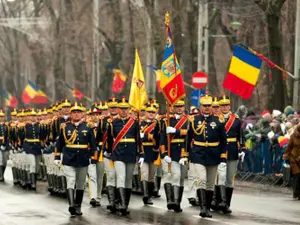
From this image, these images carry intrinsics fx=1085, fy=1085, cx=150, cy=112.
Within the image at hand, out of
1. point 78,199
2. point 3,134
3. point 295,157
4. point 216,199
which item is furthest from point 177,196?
point 3,134

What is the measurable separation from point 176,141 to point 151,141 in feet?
9.00

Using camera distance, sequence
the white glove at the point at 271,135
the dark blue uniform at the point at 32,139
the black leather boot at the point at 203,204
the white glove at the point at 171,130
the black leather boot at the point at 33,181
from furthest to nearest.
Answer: the white glove at the point at 271,135 → the dark blue uniform at the point at 32,139 → the black leather boot at the point at 33,181 → the white glove at the point at 171,130 → the black leather boot at the point at 203,204

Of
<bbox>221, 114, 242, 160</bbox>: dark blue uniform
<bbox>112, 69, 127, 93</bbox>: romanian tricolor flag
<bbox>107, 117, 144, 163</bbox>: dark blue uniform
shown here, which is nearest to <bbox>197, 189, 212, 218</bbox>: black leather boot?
<bbox>107, 117, 144, 163</bbox>: dark blue uniform

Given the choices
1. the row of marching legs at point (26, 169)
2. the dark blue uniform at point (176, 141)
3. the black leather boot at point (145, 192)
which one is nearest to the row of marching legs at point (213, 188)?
the dark blue uniform at point (176, 141)

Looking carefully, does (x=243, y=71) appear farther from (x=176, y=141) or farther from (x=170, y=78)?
(x=176, y=141)

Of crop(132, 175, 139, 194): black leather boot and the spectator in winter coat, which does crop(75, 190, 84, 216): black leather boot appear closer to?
crop(132, 175, 139, 194): black leather boot

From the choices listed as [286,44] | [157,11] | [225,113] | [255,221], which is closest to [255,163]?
[225,113]

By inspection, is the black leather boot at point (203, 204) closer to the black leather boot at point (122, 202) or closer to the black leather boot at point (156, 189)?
the black leather boot at point (122, 202)

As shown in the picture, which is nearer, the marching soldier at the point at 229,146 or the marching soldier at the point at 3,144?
the marching soldier at the point at 229,146

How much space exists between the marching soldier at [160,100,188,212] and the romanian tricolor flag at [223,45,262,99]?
12246mm

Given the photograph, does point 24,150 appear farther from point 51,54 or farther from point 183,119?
point 51,54

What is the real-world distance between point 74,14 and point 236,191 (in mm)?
35934

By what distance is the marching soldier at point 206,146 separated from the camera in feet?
61.4

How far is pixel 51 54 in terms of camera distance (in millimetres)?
69312
